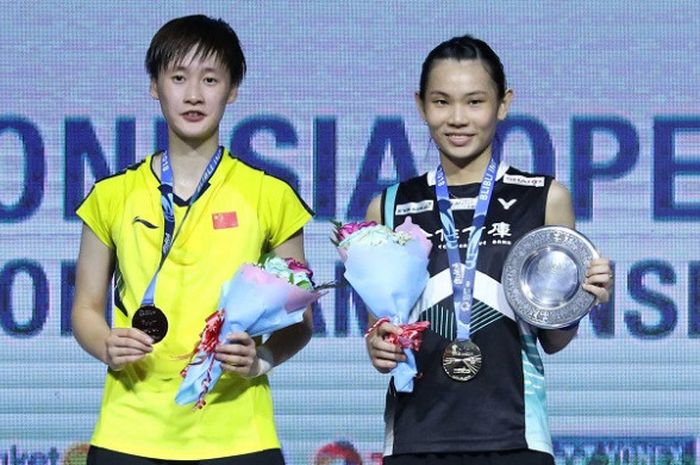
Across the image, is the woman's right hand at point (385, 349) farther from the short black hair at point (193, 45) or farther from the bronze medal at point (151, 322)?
the short black hair at point (193, 45)

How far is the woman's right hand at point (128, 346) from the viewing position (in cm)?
303

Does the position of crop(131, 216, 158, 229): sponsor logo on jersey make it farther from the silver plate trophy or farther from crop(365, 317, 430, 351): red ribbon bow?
the silver plate trophy

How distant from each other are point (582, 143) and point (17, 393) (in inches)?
81.8

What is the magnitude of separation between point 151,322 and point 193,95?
50cm

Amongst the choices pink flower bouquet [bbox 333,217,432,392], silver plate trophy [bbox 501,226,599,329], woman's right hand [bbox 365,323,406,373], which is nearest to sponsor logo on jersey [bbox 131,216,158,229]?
pink flower bouquet [bbox 333,217,432,392]

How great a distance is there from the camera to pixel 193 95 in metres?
3.23

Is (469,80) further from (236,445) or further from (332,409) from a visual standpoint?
(332,409)

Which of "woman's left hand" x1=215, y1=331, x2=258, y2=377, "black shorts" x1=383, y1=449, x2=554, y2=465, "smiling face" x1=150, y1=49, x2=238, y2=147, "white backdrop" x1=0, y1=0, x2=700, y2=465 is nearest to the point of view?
"woman's left hand" x1=215, y1=331, x2=258, y2=377

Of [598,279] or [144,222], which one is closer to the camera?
[598,279]

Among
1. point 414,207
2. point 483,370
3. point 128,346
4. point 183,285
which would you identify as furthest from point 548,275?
point 128,346

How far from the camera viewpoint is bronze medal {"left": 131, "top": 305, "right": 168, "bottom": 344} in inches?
121

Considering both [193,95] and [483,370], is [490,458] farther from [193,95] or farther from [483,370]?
[193,95]

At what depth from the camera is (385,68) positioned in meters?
5.14

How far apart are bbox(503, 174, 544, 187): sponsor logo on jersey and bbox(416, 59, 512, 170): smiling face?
7 cm
